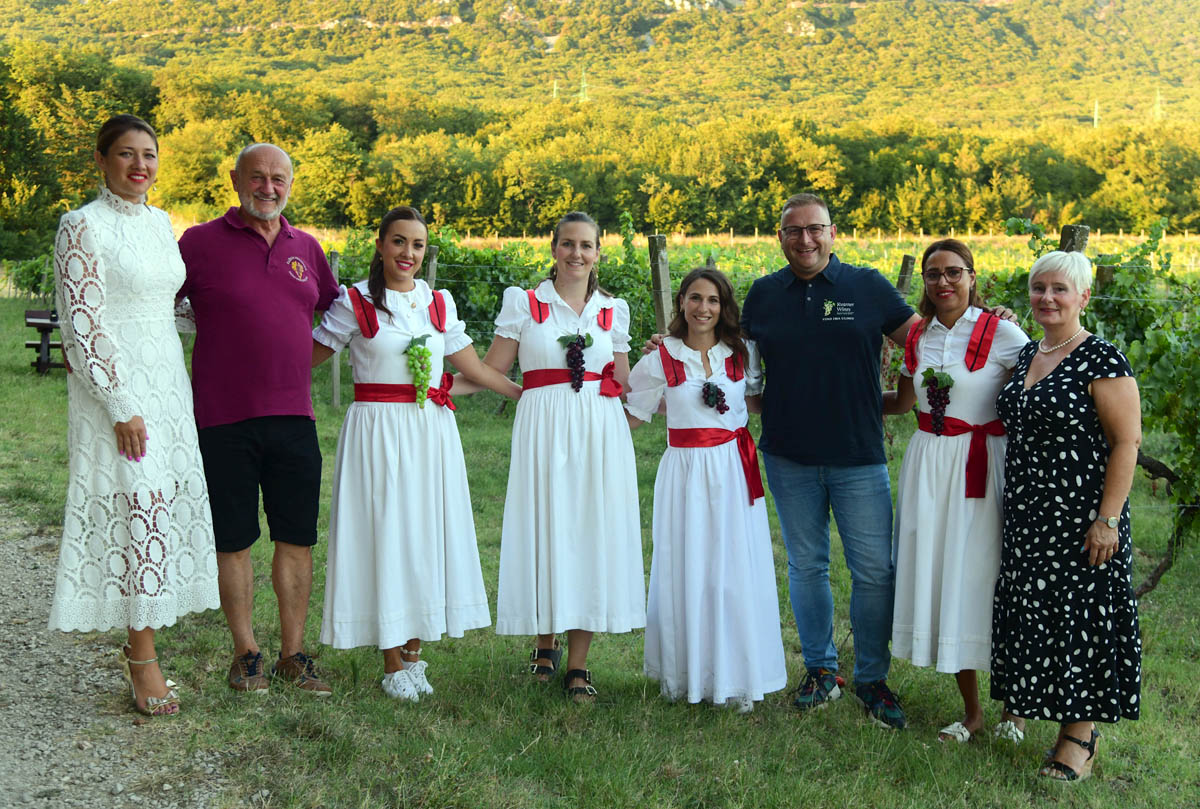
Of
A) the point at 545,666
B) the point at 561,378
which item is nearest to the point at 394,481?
the point at 561,378

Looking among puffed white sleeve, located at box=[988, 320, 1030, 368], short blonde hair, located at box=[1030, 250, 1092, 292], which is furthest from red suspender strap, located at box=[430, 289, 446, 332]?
short blonde hair, located at box=[1030, 250, 1092, 292]

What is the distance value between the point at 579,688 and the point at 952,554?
1635mm

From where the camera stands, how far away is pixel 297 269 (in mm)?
4203

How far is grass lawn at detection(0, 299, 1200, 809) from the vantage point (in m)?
3.60

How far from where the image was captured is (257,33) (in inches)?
3863

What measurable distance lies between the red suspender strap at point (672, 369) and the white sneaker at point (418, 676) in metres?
1.58

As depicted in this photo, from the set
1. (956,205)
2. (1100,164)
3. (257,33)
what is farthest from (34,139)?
(257,33)

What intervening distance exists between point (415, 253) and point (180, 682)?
2.04 meters

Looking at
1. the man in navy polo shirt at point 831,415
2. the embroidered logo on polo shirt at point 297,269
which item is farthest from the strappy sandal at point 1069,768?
the embroidered logo on polo shirt at point 297,269

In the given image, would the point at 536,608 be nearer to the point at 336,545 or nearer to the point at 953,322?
the point at 336,545

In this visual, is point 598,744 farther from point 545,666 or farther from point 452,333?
point 452,333

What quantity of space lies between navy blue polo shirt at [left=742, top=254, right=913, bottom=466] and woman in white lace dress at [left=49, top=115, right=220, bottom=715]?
237 cm

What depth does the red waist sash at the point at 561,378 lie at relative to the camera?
446 cm

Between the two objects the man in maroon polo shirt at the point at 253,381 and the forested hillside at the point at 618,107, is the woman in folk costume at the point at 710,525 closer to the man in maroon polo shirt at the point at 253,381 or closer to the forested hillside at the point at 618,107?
the man in maroon polo shirt at the point at 253,381
